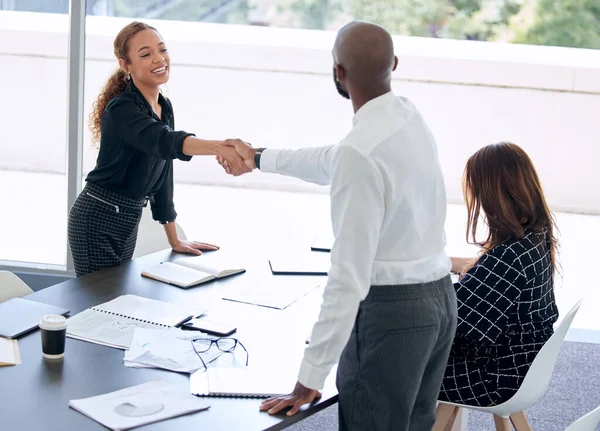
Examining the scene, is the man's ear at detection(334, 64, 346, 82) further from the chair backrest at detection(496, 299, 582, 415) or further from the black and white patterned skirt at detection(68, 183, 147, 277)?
the black and white patterned skirt at detection(68, 183, 147, 277)

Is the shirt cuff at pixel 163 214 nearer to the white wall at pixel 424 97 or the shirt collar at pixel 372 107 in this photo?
the shirt collar at pixel 372 107

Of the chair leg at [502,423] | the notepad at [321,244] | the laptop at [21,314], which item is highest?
the laptop at [21,314]

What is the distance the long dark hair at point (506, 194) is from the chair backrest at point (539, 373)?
0.28 metres

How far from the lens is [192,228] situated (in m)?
5.45

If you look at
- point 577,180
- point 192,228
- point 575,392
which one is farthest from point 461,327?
point 577,180

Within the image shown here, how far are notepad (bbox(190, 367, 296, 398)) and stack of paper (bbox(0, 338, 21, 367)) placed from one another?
1.35ft

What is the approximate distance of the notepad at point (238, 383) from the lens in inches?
68.6

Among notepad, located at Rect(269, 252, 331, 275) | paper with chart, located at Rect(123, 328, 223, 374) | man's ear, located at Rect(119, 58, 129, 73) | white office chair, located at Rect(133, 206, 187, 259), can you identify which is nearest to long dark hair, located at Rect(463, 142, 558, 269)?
notepad, located at Rect(269, 252, 331, 275)

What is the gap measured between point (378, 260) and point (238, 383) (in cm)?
44

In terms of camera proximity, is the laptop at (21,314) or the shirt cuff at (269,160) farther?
the shirt cuff at (269,160)

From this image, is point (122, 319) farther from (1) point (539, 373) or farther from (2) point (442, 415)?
(1) point (539, 373)

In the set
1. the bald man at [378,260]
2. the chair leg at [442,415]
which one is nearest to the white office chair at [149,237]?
the chair leg at [442,415]

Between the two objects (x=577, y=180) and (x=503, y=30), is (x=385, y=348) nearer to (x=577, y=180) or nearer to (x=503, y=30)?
(x=503, y=30)

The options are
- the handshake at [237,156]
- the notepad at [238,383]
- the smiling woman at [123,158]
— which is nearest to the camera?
the notepad at [238,383]
